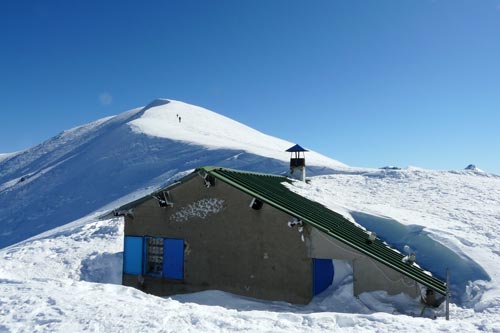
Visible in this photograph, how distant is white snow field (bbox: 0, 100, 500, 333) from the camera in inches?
279

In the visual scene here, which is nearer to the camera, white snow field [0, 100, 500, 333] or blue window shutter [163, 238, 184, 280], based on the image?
white snow field [0, 100, 500, 333]

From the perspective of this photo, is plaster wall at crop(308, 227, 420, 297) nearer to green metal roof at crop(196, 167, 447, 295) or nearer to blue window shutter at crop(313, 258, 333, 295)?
green metal roof at crop(196, 167, 447, 295)

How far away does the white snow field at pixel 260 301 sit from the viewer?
279 inches

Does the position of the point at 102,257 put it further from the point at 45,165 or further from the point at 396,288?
the point at 45,165

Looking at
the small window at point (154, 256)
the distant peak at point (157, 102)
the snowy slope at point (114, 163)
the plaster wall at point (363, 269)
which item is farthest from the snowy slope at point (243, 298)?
the distant peak at point (157, 102)

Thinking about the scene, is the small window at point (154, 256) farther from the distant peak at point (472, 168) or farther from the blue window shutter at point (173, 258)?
the distant peak at point (472, 168)

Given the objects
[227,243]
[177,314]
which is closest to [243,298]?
[227,243]

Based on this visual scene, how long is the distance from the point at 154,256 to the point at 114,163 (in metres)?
51.9

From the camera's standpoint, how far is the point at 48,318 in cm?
688

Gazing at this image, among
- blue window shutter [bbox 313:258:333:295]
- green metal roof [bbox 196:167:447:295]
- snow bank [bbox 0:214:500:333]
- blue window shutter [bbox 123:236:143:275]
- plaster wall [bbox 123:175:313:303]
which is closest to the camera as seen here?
snow bank [bbox 0:214:500:333]

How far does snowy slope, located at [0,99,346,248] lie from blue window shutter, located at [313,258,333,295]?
3210 cm

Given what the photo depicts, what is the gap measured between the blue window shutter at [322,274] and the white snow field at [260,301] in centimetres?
26

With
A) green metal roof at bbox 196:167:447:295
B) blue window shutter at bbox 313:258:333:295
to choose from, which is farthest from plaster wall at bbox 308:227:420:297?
blue window shutter at bbox 313:258:333:295

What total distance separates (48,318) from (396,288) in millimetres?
8172
